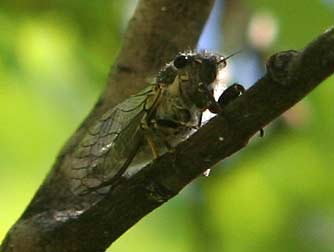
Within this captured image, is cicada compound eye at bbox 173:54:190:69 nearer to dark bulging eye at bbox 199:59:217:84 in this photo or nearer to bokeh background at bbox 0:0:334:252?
dark bulging eye at bbox 199:59:217:84

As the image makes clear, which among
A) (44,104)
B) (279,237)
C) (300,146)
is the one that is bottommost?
(279,237)

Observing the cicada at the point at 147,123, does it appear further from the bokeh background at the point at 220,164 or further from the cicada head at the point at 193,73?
the bokeh background at the point at 220,164

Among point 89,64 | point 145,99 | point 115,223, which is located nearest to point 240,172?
→ point 89,64

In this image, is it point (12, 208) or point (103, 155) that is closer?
point (103, 155)

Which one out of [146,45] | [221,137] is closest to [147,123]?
[146,45]

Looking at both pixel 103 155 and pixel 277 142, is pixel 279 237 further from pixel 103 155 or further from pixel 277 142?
pixel 103 155

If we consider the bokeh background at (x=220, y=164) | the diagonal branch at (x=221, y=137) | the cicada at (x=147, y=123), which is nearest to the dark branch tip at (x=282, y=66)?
the diagonal branch at (x=221, y=137)

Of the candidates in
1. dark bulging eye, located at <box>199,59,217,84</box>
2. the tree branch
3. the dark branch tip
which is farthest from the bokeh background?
the dark branch tip
